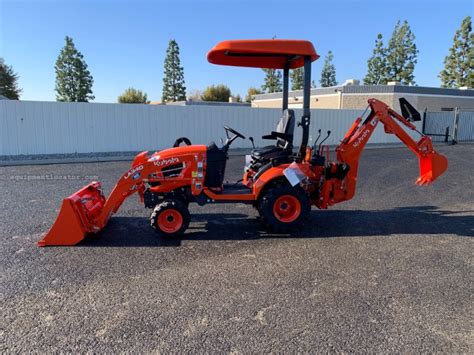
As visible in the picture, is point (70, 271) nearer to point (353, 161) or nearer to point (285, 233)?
point (285, 233)

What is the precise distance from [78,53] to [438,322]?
41.6 metres

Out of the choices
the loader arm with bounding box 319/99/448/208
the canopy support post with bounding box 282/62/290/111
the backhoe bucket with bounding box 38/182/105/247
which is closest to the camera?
the backhoe bucket with bounding box 38/182/105/247

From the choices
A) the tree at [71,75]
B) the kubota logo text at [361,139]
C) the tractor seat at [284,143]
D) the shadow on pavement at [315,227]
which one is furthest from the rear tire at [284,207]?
the tree at [71,75]

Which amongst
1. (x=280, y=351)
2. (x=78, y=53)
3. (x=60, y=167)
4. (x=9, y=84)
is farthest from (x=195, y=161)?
(x=9, y=84)

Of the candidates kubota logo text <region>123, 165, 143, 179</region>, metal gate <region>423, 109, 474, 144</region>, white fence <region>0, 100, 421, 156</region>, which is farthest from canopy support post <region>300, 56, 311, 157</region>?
metal gate <region>423, 109, 474, 144</region>

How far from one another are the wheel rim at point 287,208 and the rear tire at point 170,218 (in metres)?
1.23

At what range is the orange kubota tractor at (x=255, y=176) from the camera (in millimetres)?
4473

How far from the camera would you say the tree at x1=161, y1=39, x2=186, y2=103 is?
4294 cm

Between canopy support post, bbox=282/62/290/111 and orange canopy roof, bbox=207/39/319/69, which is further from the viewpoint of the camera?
canopy support post, bbox=282/62/290/111

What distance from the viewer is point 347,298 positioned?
317 cm

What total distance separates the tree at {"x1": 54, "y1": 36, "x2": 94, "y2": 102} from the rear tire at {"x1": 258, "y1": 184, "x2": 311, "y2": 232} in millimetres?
37749

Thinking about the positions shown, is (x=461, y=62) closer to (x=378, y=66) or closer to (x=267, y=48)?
(x=378, y=66)

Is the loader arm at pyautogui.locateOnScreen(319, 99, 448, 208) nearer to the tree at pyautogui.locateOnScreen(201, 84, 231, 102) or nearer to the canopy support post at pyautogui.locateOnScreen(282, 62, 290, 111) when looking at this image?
the canopy support post at pyautogui.locateOnScreen(282, 62, 290, 111)

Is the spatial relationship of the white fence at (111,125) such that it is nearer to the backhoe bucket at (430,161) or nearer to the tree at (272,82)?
the backhoe bucket at (430,161)
